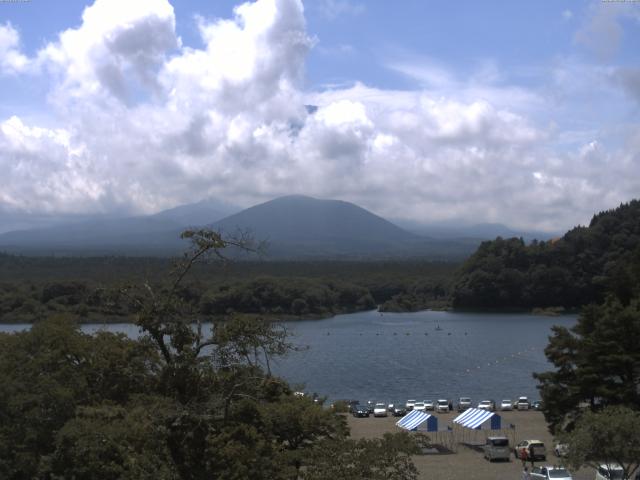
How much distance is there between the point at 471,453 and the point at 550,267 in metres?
47.5

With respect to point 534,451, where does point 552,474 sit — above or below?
above

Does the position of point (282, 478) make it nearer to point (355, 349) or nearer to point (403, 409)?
point (403, 409)

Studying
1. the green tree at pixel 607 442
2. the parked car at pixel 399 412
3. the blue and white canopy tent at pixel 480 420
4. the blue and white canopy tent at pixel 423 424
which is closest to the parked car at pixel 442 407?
the parked car at pixel 399 412

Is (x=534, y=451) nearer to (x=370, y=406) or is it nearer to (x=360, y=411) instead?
(x=360, y=411)

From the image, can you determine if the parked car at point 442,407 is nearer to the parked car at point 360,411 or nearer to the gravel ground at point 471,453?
the gravel ground at point 471,453

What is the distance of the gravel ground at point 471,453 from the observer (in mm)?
14031

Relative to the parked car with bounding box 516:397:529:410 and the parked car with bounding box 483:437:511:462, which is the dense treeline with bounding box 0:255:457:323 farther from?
the parked car with bounding box 483:437:511:462

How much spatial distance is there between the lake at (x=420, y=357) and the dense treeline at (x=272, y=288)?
3.14 meters

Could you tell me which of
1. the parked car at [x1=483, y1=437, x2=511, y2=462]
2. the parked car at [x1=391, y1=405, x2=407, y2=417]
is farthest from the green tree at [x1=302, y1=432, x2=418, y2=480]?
the parked car at [x1=391, y1=405, x2=407, y2=417]

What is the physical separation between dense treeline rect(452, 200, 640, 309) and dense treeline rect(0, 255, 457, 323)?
244 inches

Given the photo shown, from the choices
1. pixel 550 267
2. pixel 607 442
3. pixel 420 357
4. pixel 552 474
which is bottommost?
pixel 420 357

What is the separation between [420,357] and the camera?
3928cm

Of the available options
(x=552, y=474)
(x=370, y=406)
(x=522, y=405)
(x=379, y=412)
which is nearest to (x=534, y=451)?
Result: (x=552, y=474)

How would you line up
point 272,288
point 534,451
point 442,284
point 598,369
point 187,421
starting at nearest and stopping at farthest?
point 187,421, point 598,369, point 534,451, point 272,288, point 442,284
